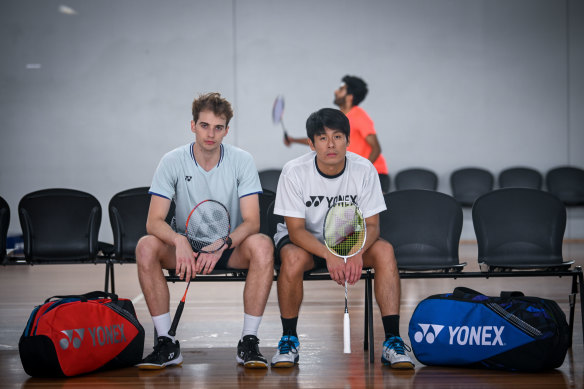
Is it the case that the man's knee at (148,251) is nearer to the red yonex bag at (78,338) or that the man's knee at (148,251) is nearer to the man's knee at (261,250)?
the red yonex bag at (78,338)

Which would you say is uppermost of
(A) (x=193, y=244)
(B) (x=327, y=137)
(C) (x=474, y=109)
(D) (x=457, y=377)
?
(C) (x=474, y=109)

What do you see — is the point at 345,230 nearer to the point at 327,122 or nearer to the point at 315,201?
the point at 315,201

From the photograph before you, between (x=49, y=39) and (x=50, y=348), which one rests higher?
(x=49, y=39)

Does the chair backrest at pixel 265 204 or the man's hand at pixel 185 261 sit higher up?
the chair backrest at pixel 265 204

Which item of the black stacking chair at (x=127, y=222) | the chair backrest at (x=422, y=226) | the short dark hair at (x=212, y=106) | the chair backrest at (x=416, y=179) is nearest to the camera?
the short dark hair at (x=212, y=106)

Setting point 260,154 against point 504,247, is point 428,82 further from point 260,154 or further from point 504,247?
A: point 504,247

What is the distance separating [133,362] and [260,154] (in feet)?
20.3

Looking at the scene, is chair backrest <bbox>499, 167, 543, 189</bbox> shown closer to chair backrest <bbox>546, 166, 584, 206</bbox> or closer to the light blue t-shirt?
chair backrest <bbox>546, 166, 584, 206</bbox>

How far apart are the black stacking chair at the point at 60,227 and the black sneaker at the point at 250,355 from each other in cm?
143

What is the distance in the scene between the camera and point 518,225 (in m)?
3.56

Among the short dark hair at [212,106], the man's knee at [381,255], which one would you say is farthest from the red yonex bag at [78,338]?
the man's knee at [381,255]

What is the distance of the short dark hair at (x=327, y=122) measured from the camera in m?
3.01

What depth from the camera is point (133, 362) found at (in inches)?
113

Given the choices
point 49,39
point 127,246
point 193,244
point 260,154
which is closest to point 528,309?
point 193,244
